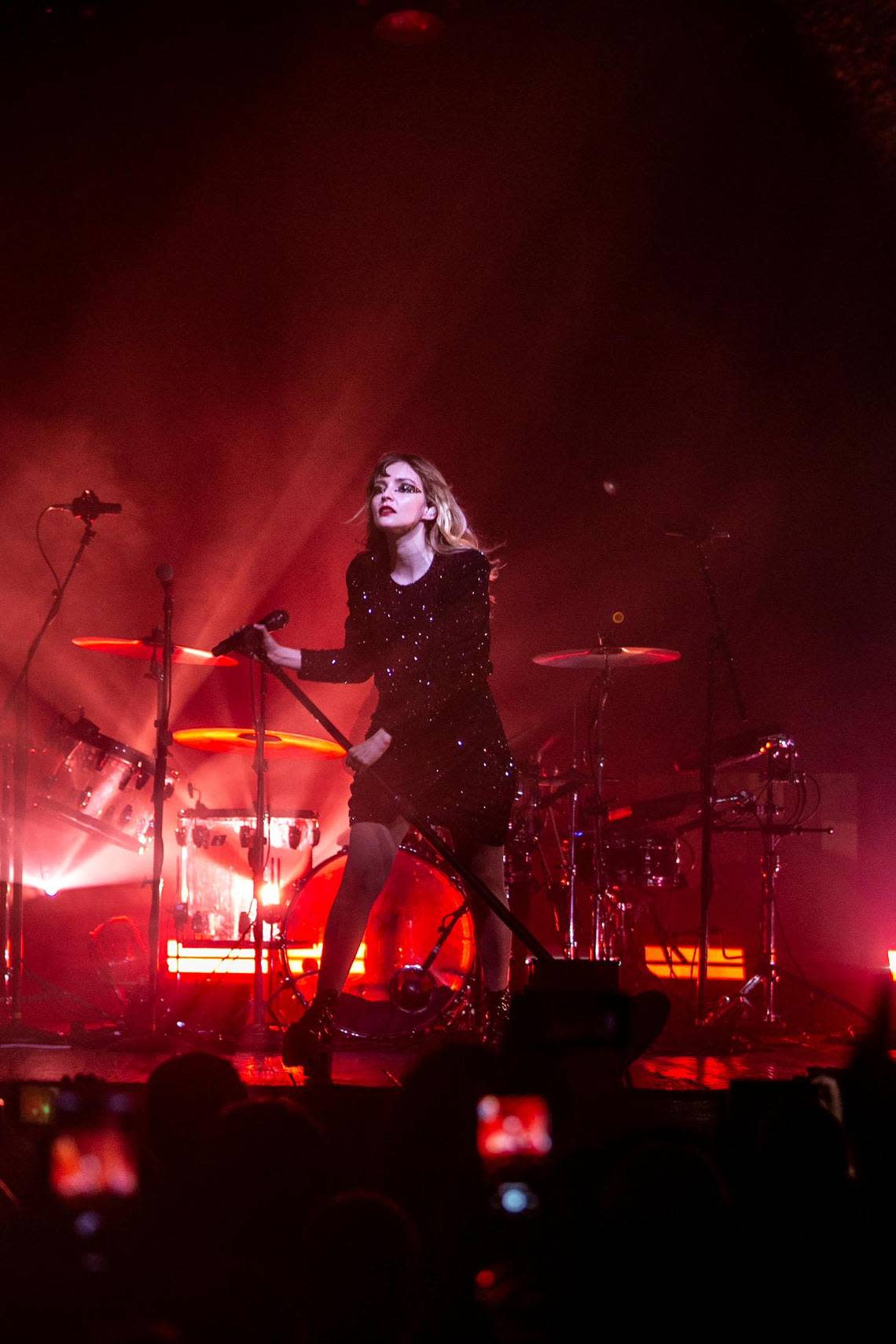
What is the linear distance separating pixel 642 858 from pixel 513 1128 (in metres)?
4.28

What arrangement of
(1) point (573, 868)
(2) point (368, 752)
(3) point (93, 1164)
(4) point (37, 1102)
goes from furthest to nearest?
(1) point (573, 868) → (2) point (368, 752) → (4) point (37, 1102) → (3) point (93, 1164)

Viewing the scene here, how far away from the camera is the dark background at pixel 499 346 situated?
562 cm

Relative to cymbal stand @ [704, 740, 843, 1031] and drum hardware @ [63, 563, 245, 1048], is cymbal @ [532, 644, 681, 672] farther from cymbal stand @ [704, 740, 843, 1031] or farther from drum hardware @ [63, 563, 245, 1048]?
drum hardware @ [63, 563, 245, 1048]

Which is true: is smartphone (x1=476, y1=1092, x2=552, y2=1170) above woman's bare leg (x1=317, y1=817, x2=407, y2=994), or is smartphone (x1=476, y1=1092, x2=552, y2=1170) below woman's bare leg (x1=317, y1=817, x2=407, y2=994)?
below

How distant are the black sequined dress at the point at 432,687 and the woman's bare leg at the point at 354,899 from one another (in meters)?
0.07

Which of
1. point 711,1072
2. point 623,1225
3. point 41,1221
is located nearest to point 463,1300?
point 623,1225

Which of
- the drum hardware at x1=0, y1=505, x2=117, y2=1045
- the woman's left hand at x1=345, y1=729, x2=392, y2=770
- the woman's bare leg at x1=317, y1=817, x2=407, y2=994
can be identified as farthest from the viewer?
the drum hardware at x1=0, y1=505, x2=117, y2=1045

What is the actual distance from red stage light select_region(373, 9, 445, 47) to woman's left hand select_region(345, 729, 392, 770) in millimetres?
3155

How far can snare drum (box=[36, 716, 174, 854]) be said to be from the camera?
18.3ft

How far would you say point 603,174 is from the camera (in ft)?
21.0

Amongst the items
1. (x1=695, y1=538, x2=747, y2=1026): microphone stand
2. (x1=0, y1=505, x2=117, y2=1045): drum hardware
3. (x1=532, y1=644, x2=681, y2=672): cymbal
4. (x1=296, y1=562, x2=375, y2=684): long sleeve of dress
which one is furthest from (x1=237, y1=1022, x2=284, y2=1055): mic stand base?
(x1=532, y1=644, x2=681, y2=672): cymbal

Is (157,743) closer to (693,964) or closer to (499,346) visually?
(499,346)

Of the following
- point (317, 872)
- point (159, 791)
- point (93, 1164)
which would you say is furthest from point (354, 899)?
point (317, 872)

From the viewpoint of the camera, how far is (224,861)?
6.47m
